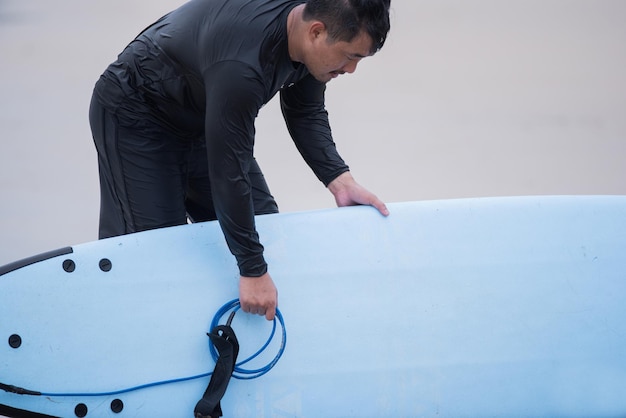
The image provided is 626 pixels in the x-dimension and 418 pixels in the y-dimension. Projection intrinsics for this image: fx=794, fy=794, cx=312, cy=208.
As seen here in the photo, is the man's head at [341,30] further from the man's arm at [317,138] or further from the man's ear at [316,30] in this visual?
the man's arm at [317,138]

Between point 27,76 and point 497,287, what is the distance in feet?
7.56

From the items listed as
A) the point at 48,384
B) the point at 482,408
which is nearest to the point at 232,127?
the point at 48,384

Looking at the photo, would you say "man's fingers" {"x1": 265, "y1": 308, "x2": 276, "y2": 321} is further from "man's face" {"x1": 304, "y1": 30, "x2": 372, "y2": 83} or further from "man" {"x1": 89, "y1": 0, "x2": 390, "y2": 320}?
"man's face" {"x1": 304, "y1": 30, "x2": 372, "y2": 83}

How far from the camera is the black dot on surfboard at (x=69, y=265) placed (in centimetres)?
151

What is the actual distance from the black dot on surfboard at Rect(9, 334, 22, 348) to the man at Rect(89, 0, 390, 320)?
282mm

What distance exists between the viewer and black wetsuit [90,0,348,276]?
3.96ft

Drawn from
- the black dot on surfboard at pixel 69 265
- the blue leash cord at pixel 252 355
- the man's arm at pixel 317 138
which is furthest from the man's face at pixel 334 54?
the black dot on surfboard at pixel 69 265

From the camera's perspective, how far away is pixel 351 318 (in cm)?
157

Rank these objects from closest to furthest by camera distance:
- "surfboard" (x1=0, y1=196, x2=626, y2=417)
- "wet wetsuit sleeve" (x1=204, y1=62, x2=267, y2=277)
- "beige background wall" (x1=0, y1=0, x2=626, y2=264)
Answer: "wet wetsuit sleeve" (x1=204, y1=62, x2=267, y2=277)
"surfboard" (x1=0, y1=196, x2=626, y2=417)
"beige background wall" (x1=0, y1=0, x2=626, y2=264)

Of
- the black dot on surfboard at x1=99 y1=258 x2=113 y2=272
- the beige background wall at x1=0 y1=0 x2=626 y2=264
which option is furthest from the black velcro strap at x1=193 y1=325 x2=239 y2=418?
the beige background wall at x1=0 y1=0 x2=626 y2=264

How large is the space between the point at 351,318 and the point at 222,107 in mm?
568

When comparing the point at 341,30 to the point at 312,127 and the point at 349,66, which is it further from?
the point at 312,127

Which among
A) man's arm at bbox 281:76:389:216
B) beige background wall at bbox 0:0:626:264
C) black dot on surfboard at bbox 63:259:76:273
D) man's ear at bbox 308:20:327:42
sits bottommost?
beige background wall at bbox 0:0:626:264

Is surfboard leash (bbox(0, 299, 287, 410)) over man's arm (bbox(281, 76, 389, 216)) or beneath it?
beneath
